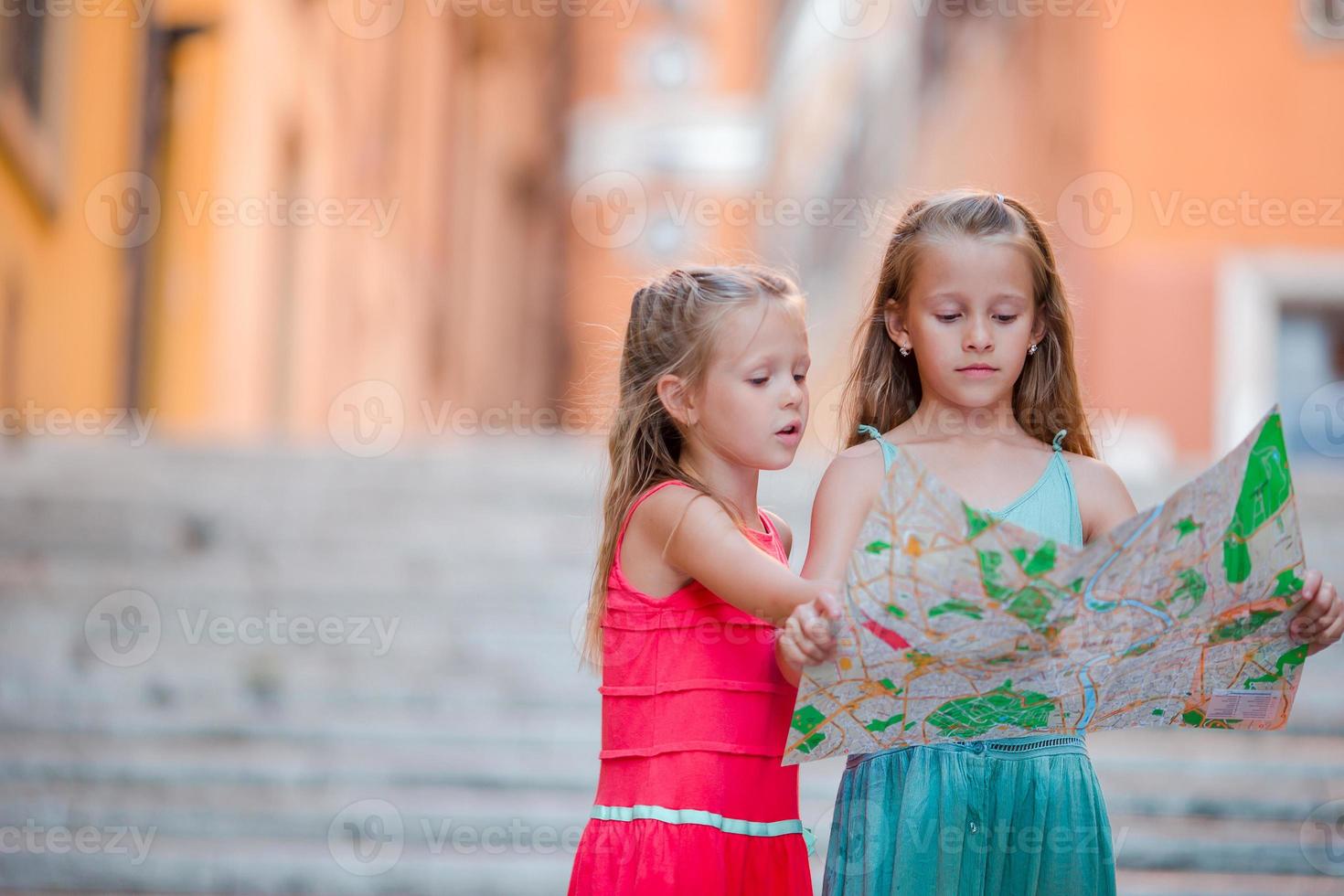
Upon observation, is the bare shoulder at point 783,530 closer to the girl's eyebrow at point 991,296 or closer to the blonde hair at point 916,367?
the blonde hair at point 916,367

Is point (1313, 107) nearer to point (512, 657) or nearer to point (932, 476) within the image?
point (512, 657)

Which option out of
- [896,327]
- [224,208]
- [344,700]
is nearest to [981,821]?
[896,327]

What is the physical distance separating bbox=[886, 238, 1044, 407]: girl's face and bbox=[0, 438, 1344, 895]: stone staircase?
122 cm

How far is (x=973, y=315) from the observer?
7.62ft

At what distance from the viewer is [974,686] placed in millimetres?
2127

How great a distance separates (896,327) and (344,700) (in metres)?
3.37

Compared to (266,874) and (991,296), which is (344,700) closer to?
(266,874)

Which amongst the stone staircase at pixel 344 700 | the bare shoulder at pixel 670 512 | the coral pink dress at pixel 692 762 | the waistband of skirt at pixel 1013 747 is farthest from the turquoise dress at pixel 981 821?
the stone staircase at pixel 344 700

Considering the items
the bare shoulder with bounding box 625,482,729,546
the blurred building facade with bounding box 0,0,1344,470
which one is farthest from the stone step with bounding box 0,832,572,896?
the blurred building facade with bounding box 0,0,1344,470

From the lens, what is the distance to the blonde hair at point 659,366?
2.44m

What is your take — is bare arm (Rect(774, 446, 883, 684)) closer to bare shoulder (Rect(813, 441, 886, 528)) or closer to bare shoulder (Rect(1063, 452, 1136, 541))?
bare shoulder (Rect(813, 441, 886, 528))

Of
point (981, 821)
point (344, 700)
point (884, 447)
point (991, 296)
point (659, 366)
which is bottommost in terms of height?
point (344, 700)

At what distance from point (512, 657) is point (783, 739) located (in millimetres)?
3395

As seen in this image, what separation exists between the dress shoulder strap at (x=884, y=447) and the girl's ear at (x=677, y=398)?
254 mm
